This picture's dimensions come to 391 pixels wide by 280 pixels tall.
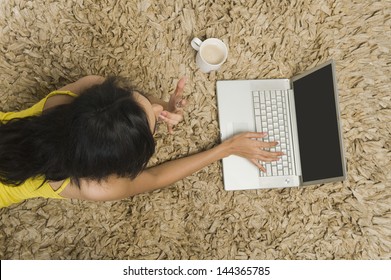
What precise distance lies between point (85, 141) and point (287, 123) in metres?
0.80

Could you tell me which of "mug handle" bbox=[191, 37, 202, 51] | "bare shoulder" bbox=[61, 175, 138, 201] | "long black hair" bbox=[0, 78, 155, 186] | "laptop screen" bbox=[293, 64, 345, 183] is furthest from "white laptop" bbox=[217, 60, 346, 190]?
"long black hair" bbox=[0, 78, 155, 186]

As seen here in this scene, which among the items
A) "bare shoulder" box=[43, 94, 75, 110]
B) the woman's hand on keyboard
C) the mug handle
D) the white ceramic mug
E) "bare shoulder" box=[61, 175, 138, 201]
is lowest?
"bare shoulder" box=[61, 175, 138, 201]

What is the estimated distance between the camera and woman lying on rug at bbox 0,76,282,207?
2.81ft

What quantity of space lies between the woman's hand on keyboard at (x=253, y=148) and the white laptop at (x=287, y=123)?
0.02 meters

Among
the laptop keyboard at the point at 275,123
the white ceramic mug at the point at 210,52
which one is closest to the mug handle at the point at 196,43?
the white ceramic mug at the point at 210,52

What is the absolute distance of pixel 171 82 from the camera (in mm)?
1522

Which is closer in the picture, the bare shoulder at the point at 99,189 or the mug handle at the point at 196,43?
the bare shoulder at the point at 99,189

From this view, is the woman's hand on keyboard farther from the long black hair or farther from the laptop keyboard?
the long black hair

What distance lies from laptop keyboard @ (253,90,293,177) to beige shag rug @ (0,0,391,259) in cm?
11

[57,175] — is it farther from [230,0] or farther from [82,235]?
[230,0]

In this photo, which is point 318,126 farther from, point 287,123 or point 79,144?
point 79,144

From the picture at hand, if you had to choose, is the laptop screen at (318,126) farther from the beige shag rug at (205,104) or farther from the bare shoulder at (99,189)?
the bare shoulder at (99,189)

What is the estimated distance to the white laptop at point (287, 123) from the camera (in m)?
1.20
